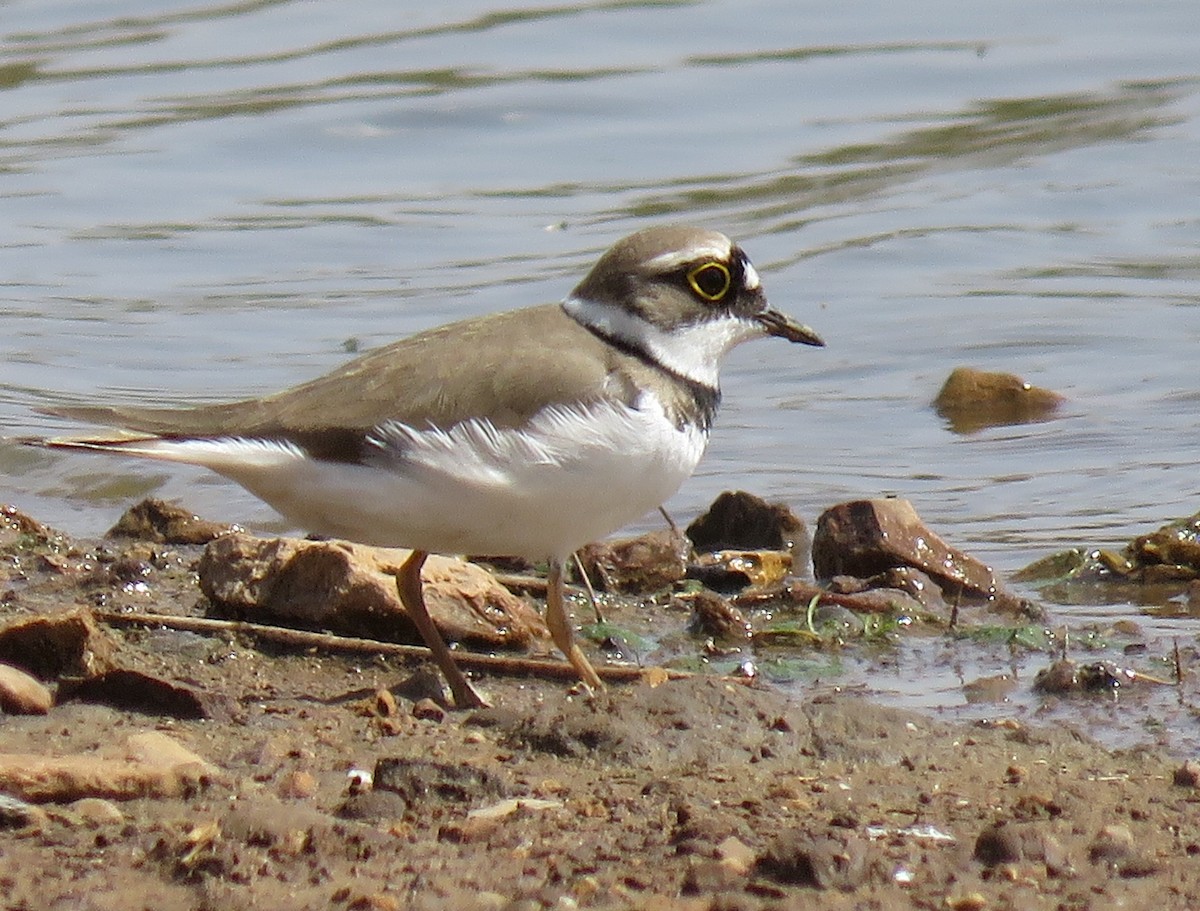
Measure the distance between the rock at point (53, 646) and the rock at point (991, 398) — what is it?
5.22m

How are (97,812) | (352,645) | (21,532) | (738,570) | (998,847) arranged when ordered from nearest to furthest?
1. (998,847)
2. (97,812)
3. (352,645)
4. (738,570)
5. (21,532)

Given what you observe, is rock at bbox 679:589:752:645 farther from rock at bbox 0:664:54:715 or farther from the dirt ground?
rock at bbox 0:664:54:715

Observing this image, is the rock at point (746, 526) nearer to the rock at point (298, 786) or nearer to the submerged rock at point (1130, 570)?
the submerged rock at point (1130, 570)

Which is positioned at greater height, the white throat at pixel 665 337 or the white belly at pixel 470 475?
the white throat at pixel 665 337

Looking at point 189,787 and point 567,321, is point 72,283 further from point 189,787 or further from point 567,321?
point 189,787

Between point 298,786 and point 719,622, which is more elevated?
point 298,786

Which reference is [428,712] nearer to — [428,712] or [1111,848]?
[428,712]

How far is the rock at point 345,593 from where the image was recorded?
20.0 ft

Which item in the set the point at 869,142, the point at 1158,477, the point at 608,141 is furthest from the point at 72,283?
the point at 1158,477

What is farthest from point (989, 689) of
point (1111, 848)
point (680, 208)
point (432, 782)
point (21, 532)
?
point (680, 208)

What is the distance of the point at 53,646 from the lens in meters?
5.46

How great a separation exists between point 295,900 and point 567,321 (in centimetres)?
250

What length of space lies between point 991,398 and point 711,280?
4076 millimetres

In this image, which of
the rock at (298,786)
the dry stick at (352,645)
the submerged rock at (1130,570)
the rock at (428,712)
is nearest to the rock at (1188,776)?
the dry stick at (352,645)
